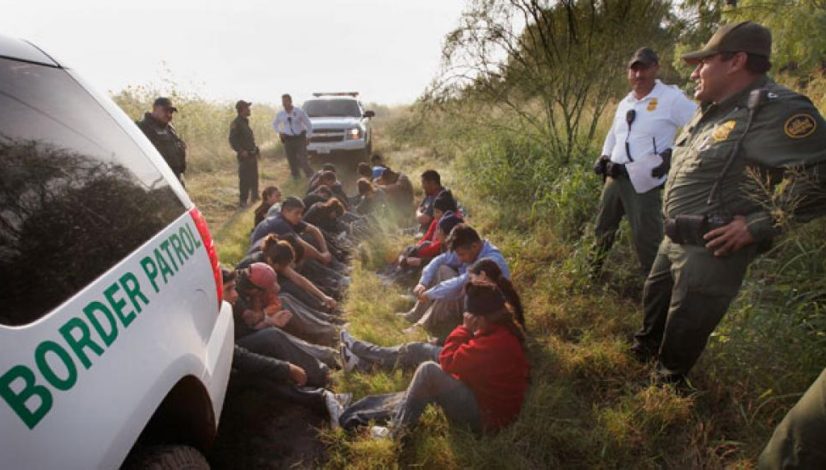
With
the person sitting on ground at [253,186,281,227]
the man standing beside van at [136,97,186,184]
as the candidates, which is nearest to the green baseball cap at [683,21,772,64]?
the person sitting on ground at [253,186,281,227]

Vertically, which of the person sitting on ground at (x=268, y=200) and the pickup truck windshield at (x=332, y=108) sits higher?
the pickup truck windshield at (x=332, y=108)

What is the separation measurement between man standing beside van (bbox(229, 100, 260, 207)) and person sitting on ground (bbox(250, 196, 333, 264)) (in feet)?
11.2

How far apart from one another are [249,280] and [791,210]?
3.21 m

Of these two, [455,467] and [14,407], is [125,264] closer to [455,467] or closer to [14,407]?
[14,407]

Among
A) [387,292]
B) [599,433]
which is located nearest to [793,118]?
[599,433]

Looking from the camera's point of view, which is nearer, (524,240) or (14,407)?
(14,407)

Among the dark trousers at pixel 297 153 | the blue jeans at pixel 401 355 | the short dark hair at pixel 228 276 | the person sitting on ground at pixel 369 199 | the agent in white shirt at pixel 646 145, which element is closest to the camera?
the short dark hair at pixel 228 276

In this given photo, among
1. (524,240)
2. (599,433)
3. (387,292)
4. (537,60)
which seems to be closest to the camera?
(599,433)

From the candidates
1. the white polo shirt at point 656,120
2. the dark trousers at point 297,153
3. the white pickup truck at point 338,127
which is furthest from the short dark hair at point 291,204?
the white pickup truck at point 338,127

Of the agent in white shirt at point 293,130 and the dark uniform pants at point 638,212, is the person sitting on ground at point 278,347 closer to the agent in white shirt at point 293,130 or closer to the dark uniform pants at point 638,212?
the dark uniform pants at point 638,212

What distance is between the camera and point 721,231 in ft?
6.80

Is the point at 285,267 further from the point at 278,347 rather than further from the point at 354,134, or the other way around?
the point at 354,134

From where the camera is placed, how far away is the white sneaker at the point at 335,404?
8.70 ft

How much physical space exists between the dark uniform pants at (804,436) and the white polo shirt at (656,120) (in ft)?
7.48
